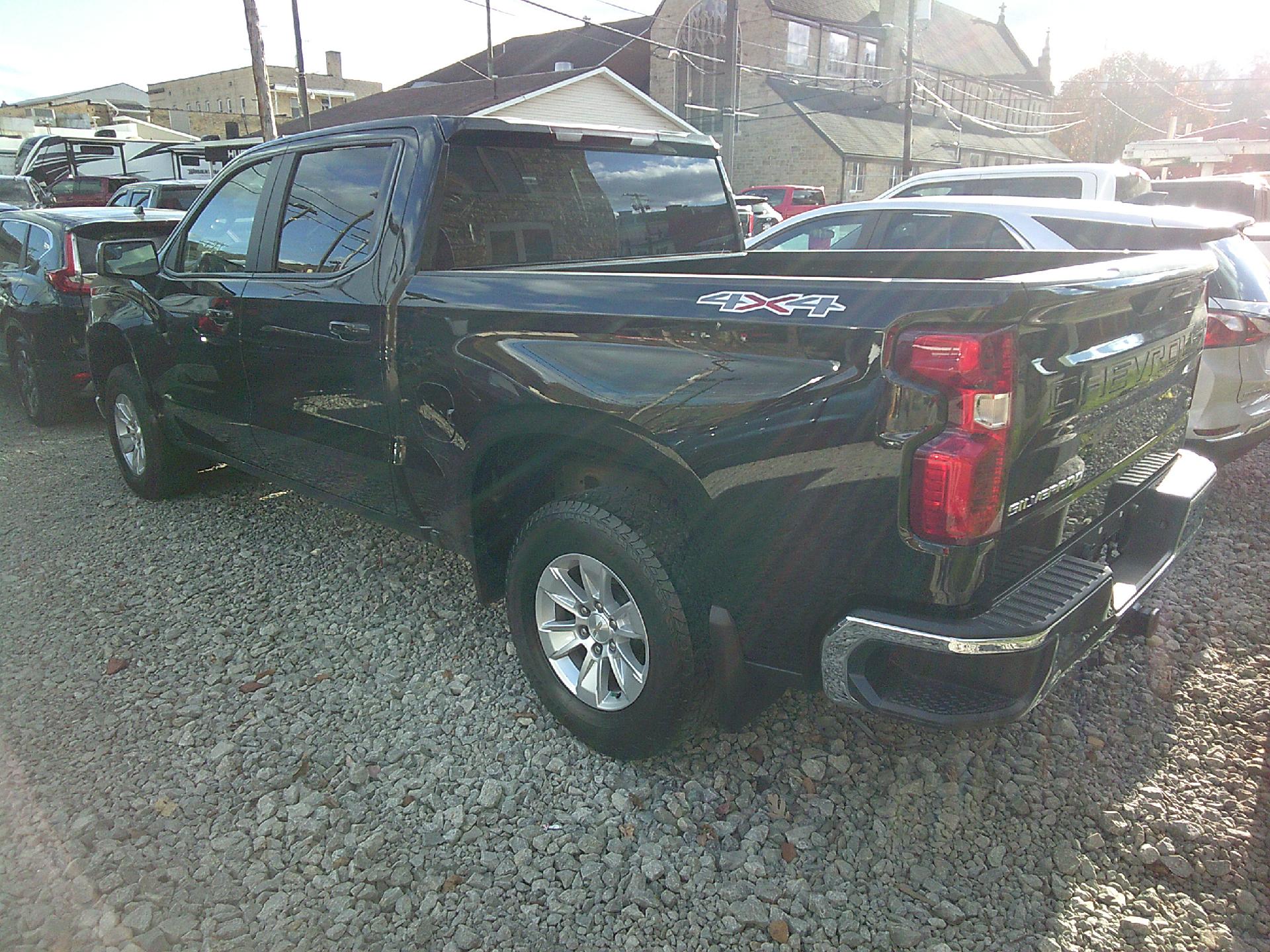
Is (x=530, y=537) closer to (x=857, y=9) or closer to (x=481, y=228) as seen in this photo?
(x=481, y=228)

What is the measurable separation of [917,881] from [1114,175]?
22.9 feet

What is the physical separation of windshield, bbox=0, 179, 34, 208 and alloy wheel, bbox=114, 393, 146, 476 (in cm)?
1323

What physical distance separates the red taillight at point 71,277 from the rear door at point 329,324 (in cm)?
396

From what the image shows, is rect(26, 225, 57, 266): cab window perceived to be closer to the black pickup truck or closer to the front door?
the front door

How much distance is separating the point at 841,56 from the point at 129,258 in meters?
43.2

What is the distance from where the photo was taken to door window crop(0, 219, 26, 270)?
302 inches

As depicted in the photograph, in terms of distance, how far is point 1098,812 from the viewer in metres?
2.69

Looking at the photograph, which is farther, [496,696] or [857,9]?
[857,9]

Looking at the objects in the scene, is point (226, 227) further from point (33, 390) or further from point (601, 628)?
point (33, 390)

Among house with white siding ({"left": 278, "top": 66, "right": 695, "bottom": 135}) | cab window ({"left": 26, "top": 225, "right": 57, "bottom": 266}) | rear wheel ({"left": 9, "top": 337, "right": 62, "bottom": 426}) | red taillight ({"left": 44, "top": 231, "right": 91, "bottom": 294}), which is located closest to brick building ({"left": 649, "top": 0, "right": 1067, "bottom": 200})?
house with white siding ({"left": 278, "top": 66, "right": 695, "bottom": 135})

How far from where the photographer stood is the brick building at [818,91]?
36469 millimetres

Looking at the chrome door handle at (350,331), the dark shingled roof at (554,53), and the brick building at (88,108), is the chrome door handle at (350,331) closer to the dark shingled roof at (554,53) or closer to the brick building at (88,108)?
the brick building at (88,108)

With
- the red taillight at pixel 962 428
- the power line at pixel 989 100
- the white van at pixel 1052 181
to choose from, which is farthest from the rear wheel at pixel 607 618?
the power line at pixel 989 100

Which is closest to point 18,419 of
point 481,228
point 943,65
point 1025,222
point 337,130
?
point 337,130
